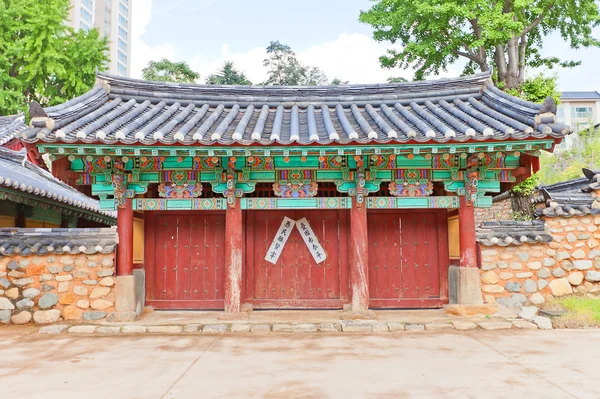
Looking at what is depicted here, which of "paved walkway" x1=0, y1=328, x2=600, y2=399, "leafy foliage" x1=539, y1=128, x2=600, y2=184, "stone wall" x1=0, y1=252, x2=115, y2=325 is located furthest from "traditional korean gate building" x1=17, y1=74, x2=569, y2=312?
"leafy foliage" x1=539, y1=128, x2=600, y2=184

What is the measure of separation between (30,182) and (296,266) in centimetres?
682

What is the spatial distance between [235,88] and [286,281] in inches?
177

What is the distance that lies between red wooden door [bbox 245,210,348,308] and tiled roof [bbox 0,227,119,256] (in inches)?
104

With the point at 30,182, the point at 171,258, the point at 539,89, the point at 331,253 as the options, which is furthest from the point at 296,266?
the point at 539,89

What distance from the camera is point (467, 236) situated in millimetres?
7871

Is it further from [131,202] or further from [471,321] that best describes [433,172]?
[131,202]

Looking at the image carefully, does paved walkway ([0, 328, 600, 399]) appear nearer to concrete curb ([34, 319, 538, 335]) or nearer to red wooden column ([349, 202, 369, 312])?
concrete curb ([34, 319, 538, 335])

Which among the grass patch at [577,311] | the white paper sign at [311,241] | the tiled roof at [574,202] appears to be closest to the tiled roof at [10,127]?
the white paper sign at [311,241]

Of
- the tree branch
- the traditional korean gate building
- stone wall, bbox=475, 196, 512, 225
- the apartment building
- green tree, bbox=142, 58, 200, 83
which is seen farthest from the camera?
the apartment building

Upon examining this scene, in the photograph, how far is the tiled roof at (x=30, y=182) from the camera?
9.24m

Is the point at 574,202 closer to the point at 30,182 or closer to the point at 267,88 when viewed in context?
the point at 267,88

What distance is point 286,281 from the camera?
28.2ft

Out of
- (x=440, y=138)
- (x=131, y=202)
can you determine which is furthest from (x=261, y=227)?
(x=440, y=138)

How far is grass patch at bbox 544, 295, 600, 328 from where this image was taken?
699cm
